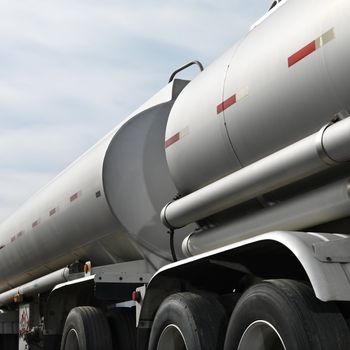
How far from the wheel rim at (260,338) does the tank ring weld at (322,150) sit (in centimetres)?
99

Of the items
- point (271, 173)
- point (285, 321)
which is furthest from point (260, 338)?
point (271, 173)

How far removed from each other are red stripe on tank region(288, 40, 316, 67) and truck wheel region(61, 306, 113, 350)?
12.6 ft

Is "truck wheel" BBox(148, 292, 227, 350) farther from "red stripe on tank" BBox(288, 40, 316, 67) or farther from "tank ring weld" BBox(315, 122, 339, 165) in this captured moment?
"red stripe on tank" BBox(288, 40, 316, 67)

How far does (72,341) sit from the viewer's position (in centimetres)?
736

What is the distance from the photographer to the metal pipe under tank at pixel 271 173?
3900 mm

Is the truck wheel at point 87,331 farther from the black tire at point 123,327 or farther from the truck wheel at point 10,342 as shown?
the truck wheel at point 10,342

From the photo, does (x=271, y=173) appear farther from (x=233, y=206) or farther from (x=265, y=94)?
(x=233, y=206)

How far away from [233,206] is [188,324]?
895 millimetres

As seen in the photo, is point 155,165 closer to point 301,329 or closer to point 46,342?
point 46,342

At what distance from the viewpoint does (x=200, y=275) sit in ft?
17.8

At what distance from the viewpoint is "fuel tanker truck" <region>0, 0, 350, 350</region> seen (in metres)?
3.93

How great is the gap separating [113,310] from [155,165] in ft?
5.43

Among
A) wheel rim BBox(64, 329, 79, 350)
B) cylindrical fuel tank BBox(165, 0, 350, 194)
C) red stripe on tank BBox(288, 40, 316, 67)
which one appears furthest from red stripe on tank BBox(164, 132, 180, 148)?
wheel rim BBox(64, 329, 79, 350)

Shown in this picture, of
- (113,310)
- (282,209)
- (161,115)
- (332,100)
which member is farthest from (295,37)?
(113,310)
